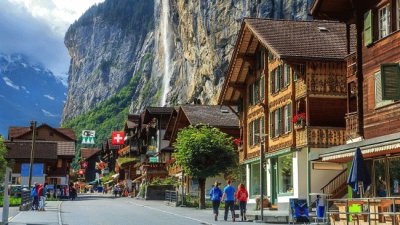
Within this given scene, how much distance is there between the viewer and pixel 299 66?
3397cm

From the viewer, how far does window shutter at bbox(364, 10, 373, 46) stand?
2387cm

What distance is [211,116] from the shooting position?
186 ft

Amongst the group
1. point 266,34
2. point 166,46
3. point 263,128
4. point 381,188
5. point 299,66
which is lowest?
point 381,188

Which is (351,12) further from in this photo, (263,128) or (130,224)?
(263,128)

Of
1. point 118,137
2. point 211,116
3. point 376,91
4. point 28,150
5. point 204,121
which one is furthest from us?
point 118,137

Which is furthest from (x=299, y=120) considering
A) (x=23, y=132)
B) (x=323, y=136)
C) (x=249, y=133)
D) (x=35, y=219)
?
(x=23, y=132)

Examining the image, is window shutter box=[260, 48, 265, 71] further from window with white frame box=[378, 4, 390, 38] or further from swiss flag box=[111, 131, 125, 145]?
swiss flag box=[111, 131, 125, 145]

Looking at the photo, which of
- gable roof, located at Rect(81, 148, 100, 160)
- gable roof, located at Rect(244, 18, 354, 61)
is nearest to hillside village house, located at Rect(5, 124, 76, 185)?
gable roof, located at Rect(244, 18, 354, 61)

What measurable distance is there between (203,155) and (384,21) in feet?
64.5

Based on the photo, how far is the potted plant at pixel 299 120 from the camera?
3320cm

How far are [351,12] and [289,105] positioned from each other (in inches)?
386

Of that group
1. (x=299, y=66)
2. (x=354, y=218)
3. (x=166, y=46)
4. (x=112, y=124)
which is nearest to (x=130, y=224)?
(x=354, y=218)

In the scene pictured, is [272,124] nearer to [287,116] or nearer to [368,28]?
[287,116]

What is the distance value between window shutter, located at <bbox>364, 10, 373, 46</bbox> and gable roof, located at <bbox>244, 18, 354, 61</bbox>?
354 inches
